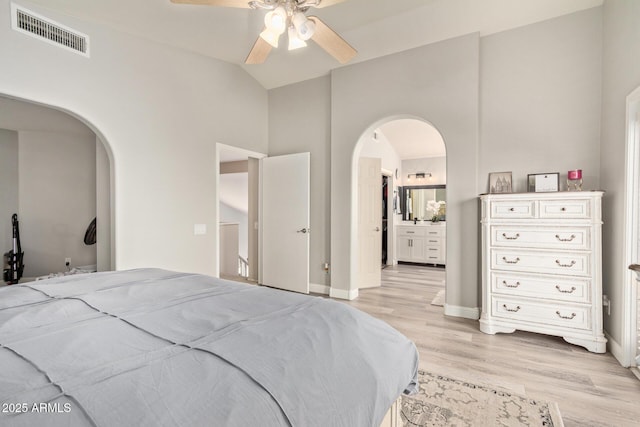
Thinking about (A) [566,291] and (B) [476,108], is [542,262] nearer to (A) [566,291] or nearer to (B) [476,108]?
(A) [566,291]

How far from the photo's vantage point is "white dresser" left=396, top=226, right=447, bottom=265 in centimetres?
678

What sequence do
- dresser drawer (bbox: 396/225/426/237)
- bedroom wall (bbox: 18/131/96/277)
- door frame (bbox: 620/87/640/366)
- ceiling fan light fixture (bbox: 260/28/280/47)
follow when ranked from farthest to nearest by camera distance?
dresser drawer (bbox: 396/225/426/237) < bedroom wall (bbox: 18/131/96/277) < door frame (bbox: 620/87/640/366) < ceiling fan light fixture (bbox: 260/28/280/47)

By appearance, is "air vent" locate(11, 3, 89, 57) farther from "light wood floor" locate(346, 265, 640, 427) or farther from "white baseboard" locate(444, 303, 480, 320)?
"white baseboard" locate(444, 303, 480, 320)

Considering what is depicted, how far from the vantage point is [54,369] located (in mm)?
783

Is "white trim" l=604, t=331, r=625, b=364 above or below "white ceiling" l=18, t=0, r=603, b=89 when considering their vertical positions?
Answer: below

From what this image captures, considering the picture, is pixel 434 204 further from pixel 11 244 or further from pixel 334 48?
pixel 11 244

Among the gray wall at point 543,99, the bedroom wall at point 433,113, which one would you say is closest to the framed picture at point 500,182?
the gray wall at point 543,99

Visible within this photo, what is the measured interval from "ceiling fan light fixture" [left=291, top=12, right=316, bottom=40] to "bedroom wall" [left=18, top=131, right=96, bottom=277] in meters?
4.82

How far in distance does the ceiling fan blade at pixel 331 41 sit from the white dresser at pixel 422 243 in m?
5.14

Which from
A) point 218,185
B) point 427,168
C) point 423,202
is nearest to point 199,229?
Result: point 218,185

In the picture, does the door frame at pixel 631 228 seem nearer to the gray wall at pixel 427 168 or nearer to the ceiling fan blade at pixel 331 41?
the ceiling fan blade at pixel 331 41

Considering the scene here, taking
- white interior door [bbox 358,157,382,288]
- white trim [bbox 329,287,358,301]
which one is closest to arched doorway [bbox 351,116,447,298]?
white interior door [bbox 358,157,382,288]

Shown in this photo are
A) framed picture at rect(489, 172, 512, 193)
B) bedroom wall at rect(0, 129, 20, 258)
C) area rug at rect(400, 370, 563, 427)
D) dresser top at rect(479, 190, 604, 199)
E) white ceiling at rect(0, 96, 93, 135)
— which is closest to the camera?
area rug at rect(400, 370, 563, 427)

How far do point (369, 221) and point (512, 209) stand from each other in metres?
2.34
